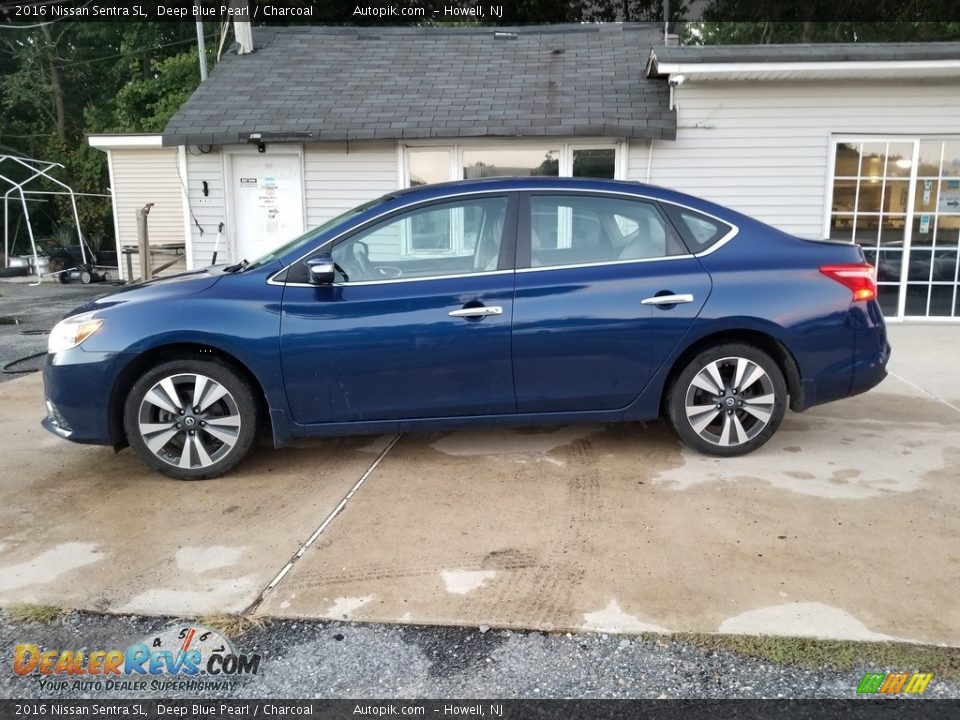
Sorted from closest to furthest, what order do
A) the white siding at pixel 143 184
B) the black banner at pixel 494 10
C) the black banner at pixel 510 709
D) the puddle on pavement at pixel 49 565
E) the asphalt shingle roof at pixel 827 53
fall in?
the black banner at pixel 510 709, the puddle on pavement at pixel 49 565, the asphalt shingle roof at pixel 827 53, the white siding at pixel 143 184, the black banner at pixel 494 10

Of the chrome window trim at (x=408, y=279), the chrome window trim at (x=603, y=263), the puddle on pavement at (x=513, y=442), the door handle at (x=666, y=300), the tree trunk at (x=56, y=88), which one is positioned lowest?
the puddle on pavement at (x=513, y=442)

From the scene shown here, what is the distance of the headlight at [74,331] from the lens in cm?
408

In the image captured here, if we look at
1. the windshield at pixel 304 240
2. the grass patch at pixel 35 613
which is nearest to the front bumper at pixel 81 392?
the windshield at pixel 304 240

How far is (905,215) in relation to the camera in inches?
352

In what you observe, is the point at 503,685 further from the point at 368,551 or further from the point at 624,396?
the point at 624,396

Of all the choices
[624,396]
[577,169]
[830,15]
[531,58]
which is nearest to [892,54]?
[577,169]

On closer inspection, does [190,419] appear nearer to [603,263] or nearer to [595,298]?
[595,298]

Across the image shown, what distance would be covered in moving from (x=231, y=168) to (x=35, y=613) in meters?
7.77

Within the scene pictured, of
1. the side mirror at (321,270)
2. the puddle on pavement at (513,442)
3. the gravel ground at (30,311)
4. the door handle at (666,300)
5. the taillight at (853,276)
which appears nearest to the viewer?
the side mirror at (321,270)

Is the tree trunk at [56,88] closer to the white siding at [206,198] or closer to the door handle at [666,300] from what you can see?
the white siding at [206,198]

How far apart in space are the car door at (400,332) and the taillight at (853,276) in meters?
1.83

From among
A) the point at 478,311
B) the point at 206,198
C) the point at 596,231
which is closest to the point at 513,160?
the point at 206,198

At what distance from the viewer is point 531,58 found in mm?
10898

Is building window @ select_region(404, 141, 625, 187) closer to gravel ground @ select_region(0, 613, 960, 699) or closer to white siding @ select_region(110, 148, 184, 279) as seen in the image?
gravel ground @ select_region(0, 613, 960, 699)
